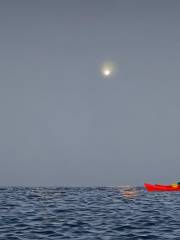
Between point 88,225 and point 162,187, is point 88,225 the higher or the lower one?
the lower one

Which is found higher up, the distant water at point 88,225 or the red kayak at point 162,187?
the red kayak at point 162,187

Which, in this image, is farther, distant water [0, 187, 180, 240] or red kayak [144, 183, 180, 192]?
red kayak [144, 183, 180, 192]

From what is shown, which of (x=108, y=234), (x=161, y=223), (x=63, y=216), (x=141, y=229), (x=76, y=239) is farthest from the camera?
(x=63, y=216)

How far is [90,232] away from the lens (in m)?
24.2

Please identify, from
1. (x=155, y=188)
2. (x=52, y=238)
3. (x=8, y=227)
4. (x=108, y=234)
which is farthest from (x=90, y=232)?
(x=155, y=188)

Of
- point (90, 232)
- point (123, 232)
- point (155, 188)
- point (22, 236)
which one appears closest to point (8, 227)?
point (22, 236)

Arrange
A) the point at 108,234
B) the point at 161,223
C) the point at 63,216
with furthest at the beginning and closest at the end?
the point at 63,216 → the point at 161,223 → the point at 108,234

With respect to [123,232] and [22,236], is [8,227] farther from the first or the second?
[123,232]

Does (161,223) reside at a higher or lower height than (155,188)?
lower

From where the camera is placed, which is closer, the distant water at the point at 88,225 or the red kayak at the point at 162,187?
the distant water at the point at 88,225

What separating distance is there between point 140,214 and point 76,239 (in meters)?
12.2

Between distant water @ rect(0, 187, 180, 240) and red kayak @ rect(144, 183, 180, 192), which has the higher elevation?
red kayak @ rect(144, 183, 180, 192)

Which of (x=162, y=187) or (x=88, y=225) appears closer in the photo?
(x=88, y=225)

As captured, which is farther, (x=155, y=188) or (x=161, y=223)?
(x=155, y=188)
